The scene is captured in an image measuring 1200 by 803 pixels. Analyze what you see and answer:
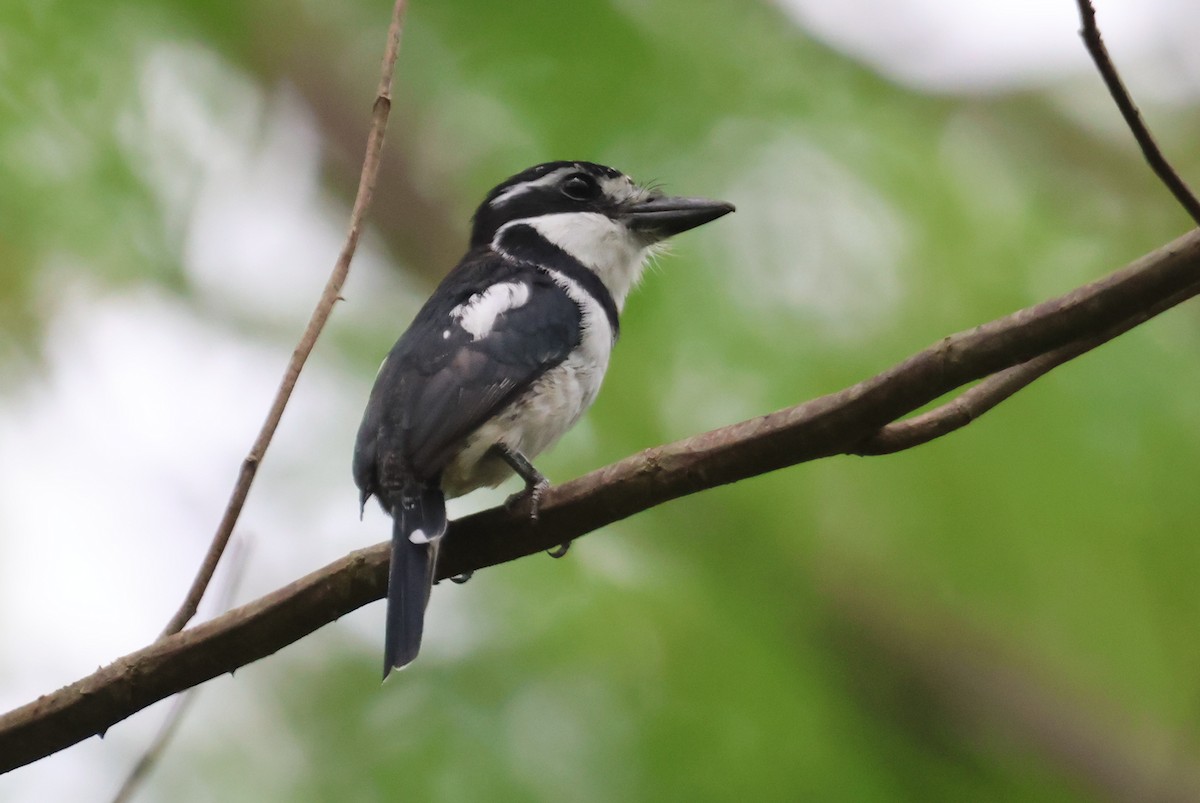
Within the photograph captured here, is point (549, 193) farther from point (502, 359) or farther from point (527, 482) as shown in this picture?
point (527, 482)

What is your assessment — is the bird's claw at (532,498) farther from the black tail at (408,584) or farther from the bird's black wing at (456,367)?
the bird's black wing at (456,367)

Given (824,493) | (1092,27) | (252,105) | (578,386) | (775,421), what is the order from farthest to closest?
(252,105) → (824,493) → (578,386) → (775,421) → (1092,27)

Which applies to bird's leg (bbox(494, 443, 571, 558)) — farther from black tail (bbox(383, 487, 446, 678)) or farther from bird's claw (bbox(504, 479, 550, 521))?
black tail (bbox(383, 487, 446, 678))

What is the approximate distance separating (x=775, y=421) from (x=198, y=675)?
43.6 inches

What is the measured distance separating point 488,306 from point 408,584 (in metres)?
0.91

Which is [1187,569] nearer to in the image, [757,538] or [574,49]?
[757,538]

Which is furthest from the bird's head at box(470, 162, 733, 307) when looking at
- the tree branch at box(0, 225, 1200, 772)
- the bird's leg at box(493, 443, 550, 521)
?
the tree branch at box(0, 225, 1200, 772)

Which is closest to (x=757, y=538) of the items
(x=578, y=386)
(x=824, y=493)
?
(x=824, y=493)

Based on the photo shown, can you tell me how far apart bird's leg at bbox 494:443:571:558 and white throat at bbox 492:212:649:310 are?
894 millimetres

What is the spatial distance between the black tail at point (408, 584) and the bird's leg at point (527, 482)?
184mm

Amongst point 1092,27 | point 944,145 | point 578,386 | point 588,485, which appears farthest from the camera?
point 944,145

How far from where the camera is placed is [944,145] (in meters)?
4.12

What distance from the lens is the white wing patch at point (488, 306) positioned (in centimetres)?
313

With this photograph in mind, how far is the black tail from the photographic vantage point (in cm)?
251
